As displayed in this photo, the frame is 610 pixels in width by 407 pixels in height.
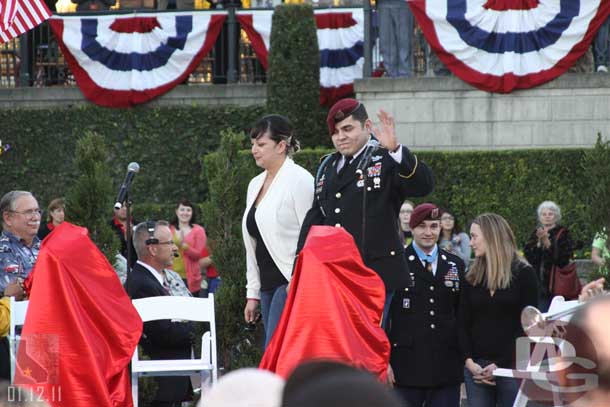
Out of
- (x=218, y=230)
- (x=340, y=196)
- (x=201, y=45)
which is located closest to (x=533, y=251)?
(x=218, y=230)

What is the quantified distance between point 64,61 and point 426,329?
1221cm

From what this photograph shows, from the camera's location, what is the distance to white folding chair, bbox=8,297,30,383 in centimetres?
808

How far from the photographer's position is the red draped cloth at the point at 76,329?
7812mm

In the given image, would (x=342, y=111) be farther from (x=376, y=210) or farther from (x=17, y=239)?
(x=17, y=239)

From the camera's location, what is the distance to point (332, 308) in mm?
7160

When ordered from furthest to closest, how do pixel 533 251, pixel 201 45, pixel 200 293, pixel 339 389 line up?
pixel 201 45
pixel 200 293
pixel 533 251
pixel 339 389

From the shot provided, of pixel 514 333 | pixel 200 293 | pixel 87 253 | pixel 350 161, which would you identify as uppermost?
pixel 350 161

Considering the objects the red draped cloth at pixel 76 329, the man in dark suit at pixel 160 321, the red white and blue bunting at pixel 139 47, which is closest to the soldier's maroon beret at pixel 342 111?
the red draped cloth at pixel 76 329

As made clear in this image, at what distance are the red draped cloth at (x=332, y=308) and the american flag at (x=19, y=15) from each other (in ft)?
22.5

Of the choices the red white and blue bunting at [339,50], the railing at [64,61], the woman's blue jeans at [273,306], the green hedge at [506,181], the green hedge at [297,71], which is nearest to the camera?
the woman's blue jeans at [273,306]

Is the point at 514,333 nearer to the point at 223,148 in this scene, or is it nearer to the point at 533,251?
the point at 223,148

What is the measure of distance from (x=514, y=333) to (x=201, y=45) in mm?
10971

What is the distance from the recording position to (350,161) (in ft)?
25.5

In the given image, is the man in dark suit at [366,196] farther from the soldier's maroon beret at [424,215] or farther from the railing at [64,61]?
the railing at [64,61]
